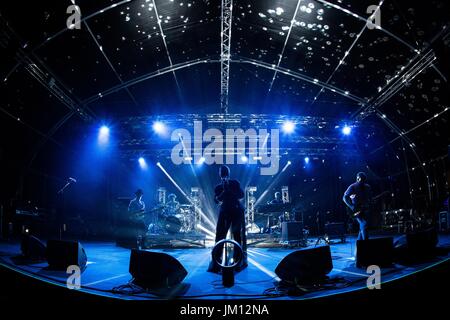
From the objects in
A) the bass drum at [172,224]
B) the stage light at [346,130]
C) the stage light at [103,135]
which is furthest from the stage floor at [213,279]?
the stage light at [346,130]

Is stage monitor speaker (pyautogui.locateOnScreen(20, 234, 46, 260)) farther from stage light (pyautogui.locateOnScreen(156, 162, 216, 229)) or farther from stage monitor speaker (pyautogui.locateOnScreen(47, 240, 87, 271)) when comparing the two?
stage light (pyautogui.locateOnScreen(156, 162, 216, 229))

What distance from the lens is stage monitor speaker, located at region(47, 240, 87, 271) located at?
3422 millimetres

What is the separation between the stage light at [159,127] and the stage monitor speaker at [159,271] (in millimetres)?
7272

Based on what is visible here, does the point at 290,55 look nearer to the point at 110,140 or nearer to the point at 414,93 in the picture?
the point at 414,93

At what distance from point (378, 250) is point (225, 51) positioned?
21.4 ft

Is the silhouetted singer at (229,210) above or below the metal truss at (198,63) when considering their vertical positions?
below

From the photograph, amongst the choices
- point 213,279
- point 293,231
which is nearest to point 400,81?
point 293,231

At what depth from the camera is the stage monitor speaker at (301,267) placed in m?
2.72

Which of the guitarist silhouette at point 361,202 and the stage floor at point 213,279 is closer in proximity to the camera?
the stage floor at point 213,279

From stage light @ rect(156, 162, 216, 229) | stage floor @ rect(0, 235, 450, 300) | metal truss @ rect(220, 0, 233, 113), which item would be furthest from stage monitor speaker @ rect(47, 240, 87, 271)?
stage light @ rect(156, 162, 216, 229)

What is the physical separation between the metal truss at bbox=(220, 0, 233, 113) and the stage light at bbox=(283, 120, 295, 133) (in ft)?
7.71

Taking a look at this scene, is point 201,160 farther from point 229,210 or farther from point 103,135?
point 229,210

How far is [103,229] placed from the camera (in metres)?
11.2

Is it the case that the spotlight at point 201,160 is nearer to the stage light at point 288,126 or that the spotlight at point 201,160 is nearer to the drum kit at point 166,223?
the drum kit at point 166,223
